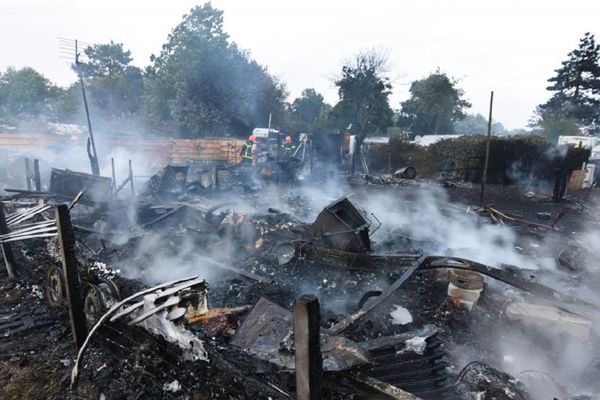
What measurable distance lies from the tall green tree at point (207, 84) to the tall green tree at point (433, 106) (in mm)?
13977

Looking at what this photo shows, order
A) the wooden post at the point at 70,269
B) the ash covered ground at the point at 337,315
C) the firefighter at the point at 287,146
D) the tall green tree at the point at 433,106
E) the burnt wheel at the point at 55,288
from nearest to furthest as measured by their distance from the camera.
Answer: the ash covered ground at the point at 337,315
the wooden post at the point at 70,269
the burnt wheel at the point at 55,288
the firefighter at the point at 287,146
the tall green tree at the point at 433,106

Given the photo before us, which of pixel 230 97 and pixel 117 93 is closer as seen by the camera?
pixel 230 97

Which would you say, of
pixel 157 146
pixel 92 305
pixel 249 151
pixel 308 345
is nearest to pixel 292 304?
pixel 92 305

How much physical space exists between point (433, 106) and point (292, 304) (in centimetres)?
2954

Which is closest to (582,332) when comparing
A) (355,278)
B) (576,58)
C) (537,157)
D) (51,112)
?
(355,278)

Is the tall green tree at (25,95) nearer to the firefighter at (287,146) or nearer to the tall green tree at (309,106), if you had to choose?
the tall green tree at (309,106)

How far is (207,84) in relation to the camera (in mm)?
23156

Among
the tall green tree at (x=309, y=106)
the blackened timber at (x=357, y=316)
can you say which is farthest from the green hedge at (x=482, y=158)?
the tall green tree at (x=309, y=106)

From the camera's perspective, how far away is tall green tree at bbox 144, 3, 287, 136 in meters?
23.1

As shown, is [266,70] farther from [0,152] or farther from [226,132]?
[0,152]

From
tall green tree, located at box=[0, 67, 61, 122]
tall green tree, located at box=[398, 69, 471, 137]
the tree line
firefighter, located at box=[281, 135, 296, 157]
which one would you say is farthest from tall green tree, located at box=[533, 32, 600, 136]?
tall green tree, located at box=[0, 67, 61, 122]

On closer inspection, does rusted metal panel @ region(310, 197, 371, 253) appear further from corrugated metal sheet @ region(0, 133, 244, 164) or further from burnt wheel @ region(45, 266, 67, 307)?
corrugated metal sheet @ region(0, 133, 244, 164)

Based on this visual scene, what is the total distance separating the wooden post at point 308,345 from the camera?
1.67 metres

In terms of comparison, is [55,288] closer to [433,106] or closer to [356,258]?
[356,258]
